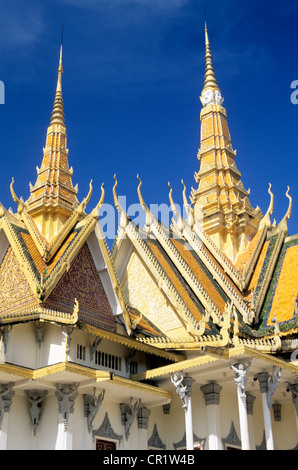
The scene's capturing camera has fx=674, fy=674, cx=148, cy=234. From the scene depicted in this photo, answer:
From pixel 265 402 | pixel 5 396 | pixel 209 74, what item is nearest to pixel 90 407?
pixel 5 396

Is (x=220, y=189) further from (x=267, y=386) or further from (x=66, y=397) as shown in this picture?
(x=66, y=397)

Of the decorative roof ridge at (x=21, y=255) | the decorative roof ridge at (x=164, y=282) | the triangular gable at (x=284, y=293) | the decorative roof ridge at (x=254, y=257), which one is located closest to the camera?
the decorative roof ridge at (x=21, y=255)

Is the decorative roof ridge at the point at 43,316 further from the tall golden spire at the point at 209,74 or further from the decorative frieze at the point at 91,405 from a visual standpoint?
the tall golden spire at the point at 209,74

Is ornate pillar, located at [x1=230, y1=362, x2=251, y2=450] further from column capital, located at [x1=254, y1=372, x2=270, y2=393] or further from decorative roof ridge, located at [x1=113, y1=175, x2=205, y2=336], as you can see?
decorative roof ridge, located at [x1=113, y1=175, x2=205, y2=336]

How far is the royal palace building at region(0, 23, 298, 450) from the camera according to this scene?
1384 cm

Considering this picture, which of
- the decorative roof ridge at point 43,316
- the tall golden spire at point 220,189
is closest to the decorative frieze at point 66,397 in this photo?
the decorative roof ridge at point 43,316

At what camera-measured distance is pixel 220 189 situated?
2634 cm

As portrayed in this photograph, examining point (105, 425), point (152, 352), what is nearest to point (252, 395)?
point (152, 352)

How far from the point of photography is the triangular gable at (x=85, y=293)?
1523 cm

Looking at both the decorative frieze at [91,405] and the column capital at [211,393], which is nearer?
the decorative frieze at [91,405]

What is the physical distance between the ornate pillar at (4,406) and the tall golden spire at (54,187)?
563 cm

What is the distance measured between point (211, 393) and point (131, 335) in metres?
2.34

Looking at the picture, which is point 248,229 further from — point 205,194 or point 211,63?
point 211,63
